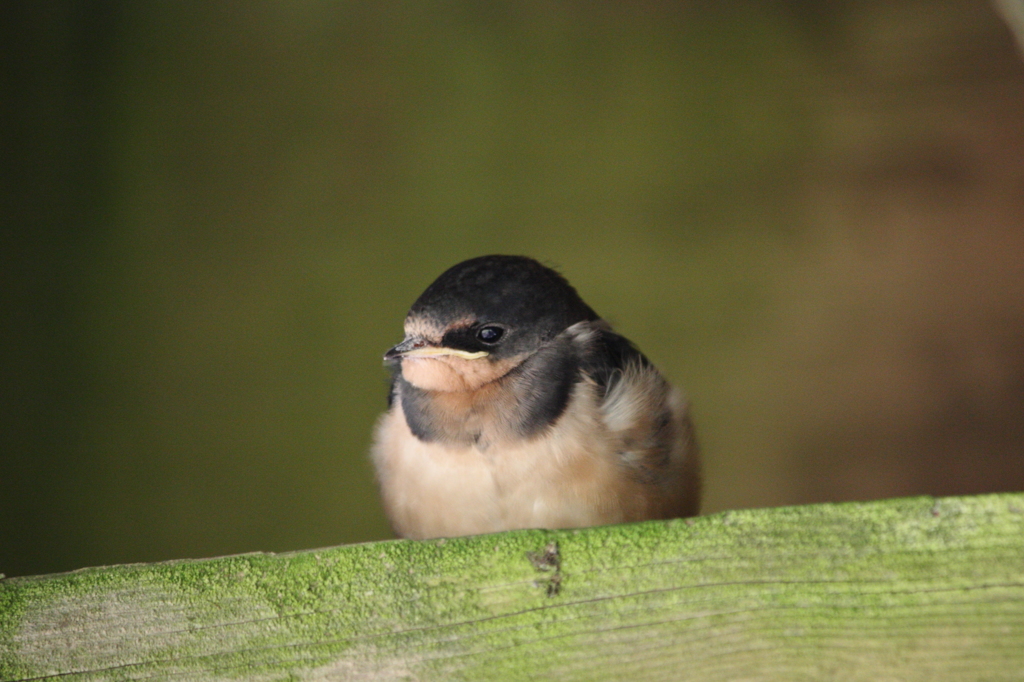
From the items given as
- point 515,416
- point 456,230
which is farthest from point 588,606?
point 456,230

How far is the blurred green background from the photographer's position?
229 cm

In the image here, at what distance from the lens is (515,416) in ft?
4.10

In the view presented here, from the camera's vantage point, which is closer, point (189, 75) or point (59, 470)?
point (59, 470)

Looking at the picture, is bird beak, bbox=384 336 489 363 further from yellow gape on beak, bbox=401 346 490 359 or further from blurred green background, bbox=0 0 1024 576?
blurred green background, bbox=0 0 1024 576

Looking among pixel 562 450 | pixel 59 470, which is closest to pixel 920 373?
pixel 562 450

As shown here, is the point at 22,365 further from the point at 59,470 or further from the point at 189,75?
the point at 189,75

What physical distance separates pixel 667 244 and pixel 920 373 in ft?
3.10

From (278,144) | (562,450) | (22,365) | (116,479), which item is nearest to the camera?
(562,450)

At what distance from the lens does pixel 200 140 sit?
2.44 m

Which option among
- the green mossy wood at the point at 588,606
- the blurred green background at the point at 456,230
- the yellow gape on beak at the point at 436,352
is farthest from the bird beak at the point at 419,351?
the blurred green background at the point at 456,230

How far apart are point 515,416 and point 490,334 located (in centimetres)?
12

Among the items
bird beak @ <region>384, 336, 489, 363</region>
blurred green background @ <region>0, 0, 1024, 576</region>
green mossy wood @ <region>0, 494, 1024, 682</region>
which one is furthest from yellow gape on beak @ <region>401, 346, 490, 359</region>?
blurred green background @ <region>0, 0, 1024, 576</region>

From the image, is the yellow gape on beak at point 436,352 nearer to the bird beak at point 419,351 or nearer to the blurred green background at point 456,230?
the bird beak at point 419,351

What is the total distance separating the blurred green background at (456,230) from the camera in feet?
7.50
